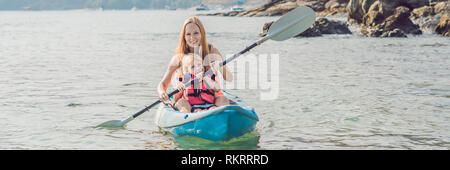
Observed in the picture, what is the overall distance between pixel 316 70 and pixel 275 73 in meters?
1.17

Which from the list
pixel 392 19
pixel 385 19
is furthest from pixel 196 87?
pixel 385 19

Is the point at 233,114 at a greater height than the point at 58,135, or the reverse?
the point at 233,114

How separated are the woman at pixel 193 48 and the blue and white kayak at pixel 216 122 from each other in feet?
1.28

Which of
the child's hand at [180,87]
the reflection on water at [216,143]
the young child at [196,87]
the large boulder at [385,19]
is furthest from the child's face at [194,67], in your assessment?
the large boulder at [385,19]

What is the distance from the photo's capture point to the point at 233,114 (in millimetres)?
6020

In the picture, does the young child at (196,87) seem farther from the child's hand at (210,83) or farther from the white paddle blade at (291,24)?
the white paddle blade at (291,24)

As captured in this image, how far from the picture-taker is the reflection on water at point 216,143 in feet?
21.0

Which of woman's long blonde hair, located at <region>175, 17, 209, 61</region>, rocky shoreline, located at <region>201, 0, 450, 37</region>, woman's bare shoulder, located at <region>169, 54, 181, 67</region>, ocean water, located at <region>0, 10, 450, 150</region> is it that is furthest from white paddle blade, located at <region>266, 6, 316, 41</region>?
rocky shoreline, located at <region>201, 0, 450, 37</region>

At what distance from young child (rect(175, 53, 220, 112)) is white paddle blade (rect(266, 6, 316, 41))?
5.66 ft

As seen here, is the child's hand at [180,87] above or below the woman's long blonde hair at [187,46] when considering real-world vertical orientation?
below

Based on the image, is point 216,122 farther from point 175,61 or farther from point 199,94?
point 175,61

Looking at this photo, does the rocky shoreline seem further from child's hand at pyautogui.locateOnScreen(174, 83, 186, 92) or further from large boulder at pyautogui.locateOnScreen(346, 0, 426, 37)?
child's hand at pyautogui.locateOnScreen(174, 83, 186, 92)
